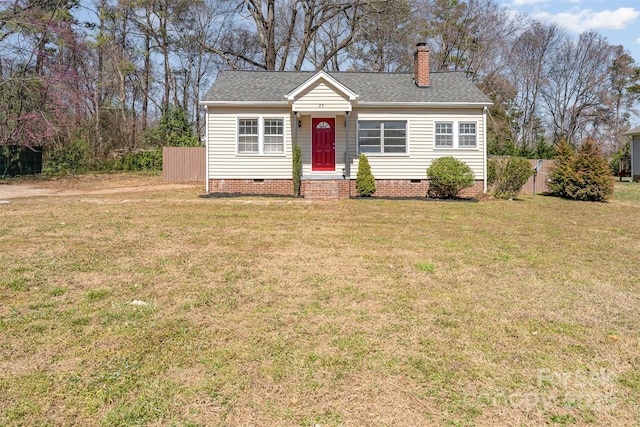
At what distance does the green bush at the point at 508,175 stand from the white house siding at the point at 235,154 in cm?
760

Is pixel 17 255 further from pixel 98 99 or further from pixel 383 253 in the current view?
pixel 98 99

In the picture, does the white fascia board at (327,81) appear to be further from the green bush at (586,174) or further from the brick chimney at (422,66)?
the green bush at (586,174)

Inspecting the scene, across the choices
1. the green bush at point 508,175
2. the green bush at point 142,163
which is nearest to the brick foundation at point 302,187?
the green bush at point 508,175

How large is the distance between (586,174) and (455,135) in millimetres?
5048

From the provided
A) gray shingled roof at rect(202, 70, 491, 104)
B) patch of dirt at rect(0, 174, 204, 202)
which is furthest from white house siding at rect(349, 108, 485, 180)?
patch of dirt at rect(0, 174, 204, 202)

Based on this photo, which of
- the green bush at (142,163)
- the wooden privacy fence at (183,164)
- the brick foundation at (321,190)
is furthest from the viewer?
the green bush at (142,163)

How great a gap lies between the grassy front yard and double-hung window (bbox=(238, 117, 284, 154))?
7721 millimetres

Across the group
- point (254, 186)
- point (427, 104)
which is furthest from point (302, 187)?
point (427, 104)

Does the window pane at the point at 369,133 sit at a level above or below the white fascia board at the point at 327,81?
below

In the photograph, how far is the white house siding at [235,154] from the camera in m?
15.1

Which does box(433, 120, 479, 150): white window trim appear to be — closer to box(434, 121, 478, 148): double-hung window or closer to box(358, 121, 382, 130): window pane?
box(434, 121, 478, 148): double-hung window

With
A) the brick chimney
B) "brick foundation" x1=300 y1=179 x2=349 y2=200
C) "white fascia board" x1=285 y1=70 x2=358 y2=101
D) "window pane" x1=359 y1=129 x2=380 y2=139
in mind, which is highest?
the brick chimney

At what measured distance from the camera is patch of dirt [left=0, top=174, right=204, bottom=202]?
16.2 meters

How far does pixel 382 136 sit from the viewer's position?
50.8 ft
